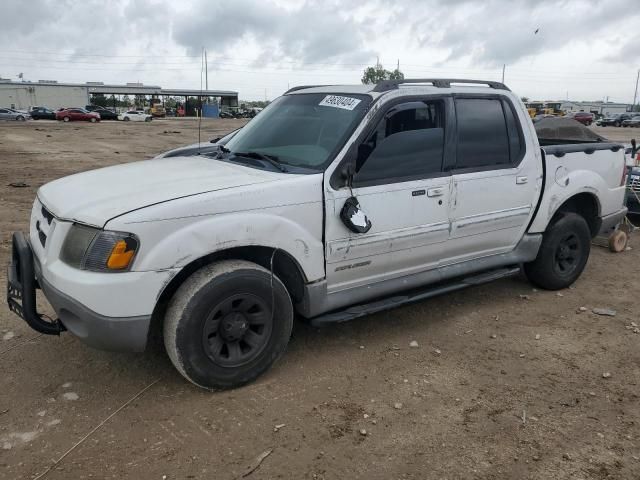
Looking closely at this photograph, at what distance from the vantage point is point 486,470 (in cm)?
266

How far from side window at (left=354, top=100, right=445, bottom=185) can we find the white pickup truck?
0.01 m

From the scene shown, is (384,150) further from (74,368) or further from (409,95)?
(74,368)

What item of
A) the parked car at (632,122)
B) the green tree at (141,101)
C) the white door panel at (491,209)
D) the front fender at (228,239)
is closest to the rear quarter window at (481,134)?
the white door panel at (491,209)

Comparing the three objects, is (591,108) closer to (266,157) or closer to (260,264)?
(266,157)

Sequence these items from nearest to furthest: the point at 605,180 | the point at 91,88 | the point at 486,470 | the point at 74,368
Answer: the point at 486,470 < the point at 74,368 < the point at 605,180 < the point at 91,88

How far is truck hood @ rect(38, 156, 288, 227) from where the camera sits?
294 centimetres

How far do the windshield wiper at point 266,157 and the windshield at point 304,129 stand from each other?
2 cm

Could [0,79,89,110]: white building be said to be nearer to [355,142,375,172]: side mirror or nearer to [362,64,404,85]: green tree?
[362,64,404,85]: green tree

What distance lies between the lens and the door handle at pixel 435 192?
12.7 feet

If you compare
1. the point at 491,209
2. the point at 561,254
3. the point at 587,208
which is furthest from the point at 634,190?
the point at 491,209

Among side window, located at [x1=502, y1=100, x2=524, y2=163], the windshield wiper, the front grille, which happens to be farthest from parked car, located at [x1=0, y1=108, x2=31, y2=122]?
side window, located at [x1=502, y1=100, x2=524, y2=163]

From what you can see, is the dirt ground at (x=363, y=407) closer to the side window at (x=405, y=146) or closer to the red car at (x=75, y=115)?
the side window at (x=405, y=146)

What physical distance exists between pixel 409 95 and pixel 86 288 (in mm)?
2474

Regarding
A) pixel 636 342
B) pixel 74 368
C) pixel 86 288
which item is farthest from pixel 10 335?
pixel 636 342
